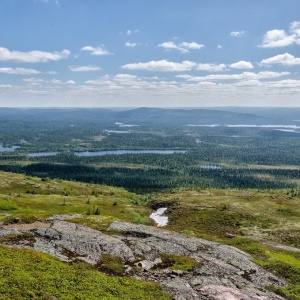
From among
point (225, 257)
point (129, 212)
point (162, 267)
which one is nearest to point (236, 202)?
point (129, 212)

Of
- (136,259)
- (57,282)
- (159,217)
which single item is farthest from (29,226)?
(159,217)

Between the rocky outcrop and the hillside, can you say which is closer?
the hillside

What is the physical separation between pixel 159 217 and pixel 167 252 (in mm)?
78347

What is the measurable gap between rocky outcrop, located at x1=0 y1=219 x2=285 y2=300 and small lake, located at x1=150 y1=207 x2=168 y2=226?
55204 millimetres

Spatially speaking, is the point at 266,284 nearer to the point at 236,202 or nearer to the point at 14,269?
the point at 14,269

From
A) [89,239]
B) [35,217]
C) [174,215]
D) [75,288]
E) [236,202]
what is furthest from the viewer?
[236,202]

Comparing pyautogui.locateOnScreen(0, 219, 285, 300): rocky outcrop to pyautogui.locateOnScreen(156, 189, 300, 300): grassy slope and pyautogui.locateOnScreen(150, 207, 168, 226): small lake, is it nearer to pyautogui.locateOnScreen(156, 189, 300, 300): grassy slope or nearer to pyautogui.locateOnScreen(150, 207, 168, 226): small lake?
pyautogui.locateOnScreen(156, 189, 300, 300): grassy slope

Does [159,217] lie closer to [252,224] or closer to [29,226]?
[252,224]

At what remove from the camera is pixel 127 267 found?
47.2 meters

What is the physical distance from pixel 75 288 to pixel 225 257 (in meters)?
27.9

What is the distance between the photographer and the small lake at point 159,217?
12062cm

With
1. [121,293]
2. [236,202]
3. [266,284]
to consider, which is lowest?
[236,202]

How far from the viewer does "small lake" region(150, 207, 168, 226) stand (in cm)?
12062

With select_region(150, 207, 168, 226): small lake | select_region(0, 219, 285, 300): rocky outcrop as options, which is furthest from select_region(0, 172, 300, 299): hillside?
select_region(150, 207, 168, 226): small lake
